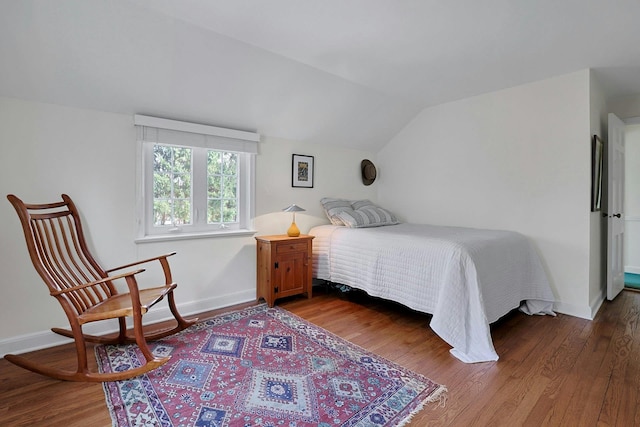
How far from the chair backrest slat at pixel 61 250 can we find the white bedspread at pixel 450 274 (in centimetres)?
208

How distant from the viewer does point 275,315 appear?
292cm

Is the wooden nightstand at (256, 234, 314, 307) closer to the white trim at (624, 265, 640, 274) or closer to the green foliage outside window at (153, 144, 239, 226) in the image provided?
the green foliage outside window at (153, 144, 239, 226)

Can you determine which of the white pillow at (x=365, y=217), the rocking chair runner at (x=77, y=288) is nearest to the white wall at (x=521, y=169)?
the white pillow at (x=365, y=217)

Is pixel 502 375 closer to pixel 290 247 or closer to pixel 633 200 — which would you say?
pixel 290 247

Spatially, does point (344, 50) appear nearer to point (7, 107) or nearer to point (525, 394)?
point (7, 107)

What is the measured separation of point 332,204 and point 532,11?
8.38 ft

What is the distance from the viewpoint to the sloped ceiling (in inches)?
77.9

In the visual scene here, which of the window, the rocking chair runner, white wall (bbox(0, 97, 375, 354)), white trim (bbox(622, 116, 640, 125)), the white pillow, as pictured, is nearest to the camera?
the rocking chair runner

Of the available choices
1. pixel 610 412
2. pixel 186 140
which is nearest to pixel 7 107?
pixel 186 140

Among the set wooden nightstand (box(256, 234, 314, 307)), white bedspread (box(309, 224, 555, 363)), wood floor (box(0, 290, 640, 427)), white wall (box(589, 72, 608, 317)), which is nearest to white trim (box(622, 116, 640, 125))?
white wall (box(589, 72, 608, 317))

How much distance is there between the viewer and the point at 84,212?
245 centimetres

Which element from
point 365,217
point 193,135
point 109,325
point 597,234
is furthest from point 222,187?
point 597,234

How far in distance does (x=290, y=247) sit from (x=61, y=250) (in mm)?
1842

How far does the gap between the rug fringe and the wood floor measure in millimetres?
21
